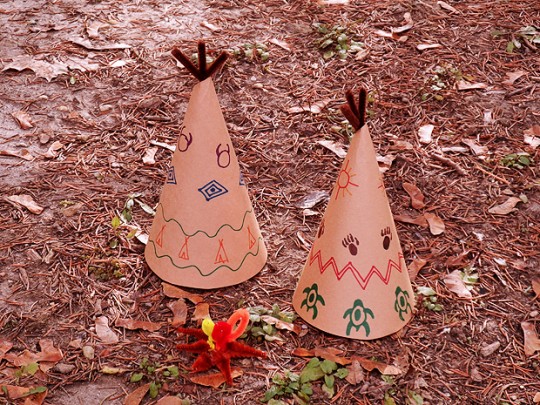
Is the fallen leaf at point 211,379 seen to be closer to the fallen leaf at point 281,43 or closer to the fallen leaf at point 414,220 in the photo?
the fallen leaf at point 414,220

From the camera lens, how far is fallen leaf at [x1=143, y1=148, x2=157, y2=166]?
3.58 m

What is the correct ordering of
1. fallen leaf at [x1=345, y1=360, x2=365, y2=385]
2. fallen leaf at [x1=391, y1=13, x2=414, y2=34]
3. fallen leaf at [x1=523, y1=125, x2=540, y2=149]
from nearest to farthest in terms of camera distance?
fallen leaf at [x1=345, y1=360, x2=365, y2=385], fallen leaf at [x1=523, y1=125, x2=540, y2=149], fallen leaf at [x1=391, y1=13, x2=414, y2=34]

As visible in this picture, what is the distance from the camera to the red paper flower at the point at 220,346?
8.14ft

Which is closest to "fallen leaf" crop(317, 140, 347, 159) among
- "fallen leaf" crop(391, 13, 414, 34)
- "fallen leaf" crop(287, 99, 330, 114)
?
"fallen leaf" crop(287, 99, 330, 114)

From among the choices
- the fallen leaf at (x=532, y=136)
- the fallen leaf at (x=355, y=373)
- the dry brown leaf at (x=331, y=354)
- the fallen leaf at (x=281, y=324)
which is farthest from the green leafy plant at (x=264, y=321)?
the fallen leaf at (x=532, y=136)

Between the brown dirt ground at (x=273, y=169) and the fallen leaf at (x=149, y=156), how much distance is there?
31 millimetres

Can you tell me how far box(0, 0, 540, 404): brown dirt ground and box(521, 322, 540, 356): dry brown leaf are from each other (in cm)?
2

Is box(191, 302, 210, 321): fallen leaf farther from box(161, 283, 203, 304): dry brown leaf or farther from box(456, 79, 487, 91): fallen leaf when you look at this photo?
box(456, 79, 487, 91): fallen leaf

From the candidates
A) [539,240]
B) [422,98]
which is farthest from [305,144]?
[539,240]

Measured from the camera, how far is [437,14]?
4.70 m

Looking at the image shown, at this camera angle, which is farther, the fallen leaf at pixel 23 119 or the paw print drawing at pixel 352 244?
the fallen leaf at pixel 23 119

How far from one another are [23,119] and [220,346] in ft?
6.44

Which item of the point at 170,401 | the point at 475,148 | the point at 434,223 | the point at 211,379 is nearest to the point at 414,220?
the point at 434,223

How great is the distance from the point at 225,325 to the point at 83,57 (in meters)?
2.40
